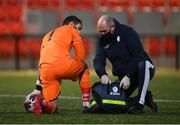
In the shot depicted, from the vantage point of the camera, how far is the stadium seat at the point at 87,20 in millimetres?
24797

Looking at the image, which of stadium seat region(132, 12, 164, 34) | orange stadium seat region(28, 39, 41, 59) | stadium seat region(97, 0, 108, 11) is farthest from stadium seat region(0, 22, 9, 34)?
stadium seat region(132, 12, 164, 34)

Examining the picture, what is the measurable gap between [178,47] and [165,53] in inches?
42.7

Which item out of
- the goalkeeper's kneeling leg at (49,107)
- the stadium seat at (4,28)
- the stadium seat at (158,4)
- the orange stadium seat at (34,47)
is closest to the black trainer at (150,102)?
the goalkeeper's kneeling leg at (49,107)

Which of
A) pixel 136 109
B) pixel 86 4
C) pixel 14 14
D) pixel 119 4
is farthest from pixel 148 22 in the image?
pixel 136 109

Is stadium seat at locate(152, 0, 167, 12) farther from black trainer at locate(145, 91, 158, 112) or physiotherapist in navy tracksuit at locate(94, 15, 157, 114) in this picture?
physiotherapist in navy tracksuit at locate(94, 15, 157, 114)

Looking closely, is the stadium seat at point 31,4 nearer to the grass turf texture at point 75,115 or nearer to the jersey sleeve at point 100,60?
the grass turf texture at point 75,115

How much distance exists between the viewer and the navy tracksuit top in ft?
30.8

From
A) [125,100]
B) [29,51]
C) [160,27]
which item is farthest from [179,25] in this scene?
[125,100]

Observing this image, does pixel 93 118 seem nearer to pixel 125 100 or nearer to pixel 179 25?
pixel 125 100

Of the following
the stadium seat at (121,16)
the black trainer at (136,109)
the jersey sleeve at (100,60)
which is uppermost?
the jersey sleeve at (100,60)

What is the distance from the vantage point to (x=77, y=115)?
29.3ft

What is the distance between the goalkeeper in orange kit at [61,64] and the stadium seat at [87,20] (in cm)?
1524

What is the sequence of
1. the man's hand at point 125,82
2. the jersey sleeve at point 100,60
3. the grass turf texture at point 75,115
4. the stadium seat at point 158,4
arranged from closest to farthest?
the grass turf texture at point 75,115, the man's hand at point 125,82, the jersey sleeve at point 100,60, the stadium seat at point 158,4

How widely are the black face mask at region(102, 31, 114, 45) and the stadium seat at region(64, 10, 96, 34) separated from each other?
15.3m
